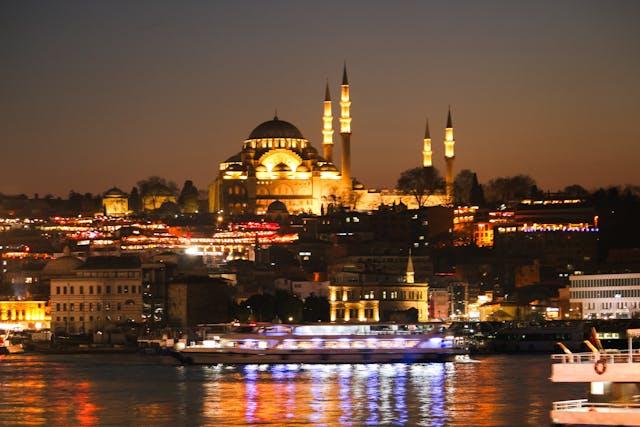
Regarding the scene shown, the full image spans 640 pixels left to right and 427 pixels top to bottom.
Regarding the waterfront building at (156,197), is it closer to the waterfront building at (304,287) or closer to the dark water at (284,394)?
the waterfront building at (304,287)

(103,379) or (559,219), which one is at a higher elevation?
(559,219)

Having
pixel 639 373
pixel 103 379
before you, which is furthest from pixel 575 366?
pixel 103 379

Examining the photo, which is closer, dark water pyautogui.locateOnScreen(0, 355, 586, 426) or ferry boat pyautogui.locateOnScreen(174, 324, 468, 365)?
dark water pyautogui.locateOnScreen(0, 355, 586, 426)

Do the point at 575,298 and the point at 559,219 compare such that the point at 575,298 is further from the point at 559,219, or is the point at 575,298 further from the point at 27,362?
the point at 27,362

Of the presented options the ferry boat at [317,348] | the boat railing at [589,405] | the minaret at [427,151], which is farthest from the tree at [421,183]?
the boat railing at [589,405]

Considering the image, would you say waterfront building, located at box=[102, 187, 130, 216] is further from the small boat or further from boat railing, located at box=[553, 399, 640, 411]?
boat railing, located at box=[553, 399, 640, 411]

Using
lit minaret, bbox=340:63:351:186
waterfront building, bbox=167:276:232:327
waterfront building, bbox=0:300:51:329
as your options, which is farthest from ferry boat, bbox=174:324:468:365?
lit minaret, bbox=340:63:351:186

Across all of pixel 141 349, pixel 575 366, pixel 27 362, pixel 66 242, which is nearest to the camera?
pixel 575 366
